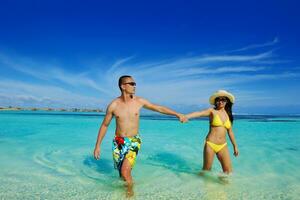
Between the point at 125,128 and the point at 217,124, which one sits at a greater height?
the point at 217,124

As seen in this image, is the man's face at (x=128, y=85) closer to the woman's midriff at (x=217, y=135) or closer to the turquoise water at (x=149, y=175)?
the turquoise water at (x=149, y=175)

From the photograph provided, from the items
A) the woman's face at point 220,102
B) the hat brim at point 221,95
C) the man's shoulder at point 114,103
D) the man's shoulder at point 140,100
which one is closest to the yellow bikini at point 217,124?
the woman's face at point 220,102

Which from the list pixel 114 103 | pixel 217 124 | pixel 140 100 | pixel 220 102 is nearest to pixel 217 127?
pixel 217 124

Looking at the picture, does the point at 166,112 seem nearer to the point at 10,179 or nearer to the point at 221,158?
the point at 221,158

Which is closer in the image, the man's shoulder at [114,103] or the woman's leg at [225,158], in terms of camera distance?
the man's shoulder at [114,103]

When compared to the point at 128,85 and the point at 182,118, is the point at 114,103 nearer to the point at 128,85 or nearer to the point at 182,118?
the point at 128,85

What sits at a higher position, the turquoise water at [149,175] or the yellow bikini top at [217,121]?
the yellow bikini top at [217,121]

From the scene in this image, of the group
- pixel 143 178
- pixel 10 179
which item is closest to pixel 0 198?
pixel 10 179

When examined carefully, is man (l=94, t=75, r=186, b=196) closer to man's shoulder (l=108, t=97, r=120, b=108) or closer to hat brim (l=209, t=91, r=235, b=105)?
man's shoulder (l=108, t=97, r=120, b=108)

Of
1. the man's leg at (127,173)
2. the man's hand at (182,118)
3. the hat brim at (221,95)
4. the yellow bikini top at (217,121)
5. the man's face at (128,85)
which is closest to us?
the man's leg at (127,173)

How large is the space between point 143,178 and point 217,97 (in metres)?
2.34

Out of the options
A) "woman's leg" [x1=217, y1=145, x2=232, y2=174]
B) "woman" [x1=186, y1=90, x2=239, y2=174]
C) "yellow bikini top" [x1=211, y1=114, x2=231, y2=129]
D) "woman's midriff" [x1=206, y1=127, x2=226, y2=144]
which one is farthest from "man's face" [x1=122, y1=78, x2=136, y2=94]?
"woman's leg" [x1=217, y1=145, x2=232, y2=174]

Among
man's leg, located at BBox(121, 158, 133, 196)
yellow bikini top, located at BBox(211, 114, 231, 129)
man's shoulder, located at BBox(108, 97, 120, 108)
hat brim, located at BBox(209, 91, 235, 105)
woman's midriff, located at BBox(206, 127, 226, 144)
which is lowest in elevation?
man's leg, located at BBox(121, 158, 133, 196)

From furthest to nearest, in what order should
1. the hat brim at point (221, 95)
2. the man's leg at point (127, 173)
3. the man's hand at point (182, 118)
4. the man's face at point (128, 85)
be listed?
the man's hand at point (182, 118)
the hat brim at point (221, 95)
the man's face at point (128, 85)
the man's leg at point (127, 173)
